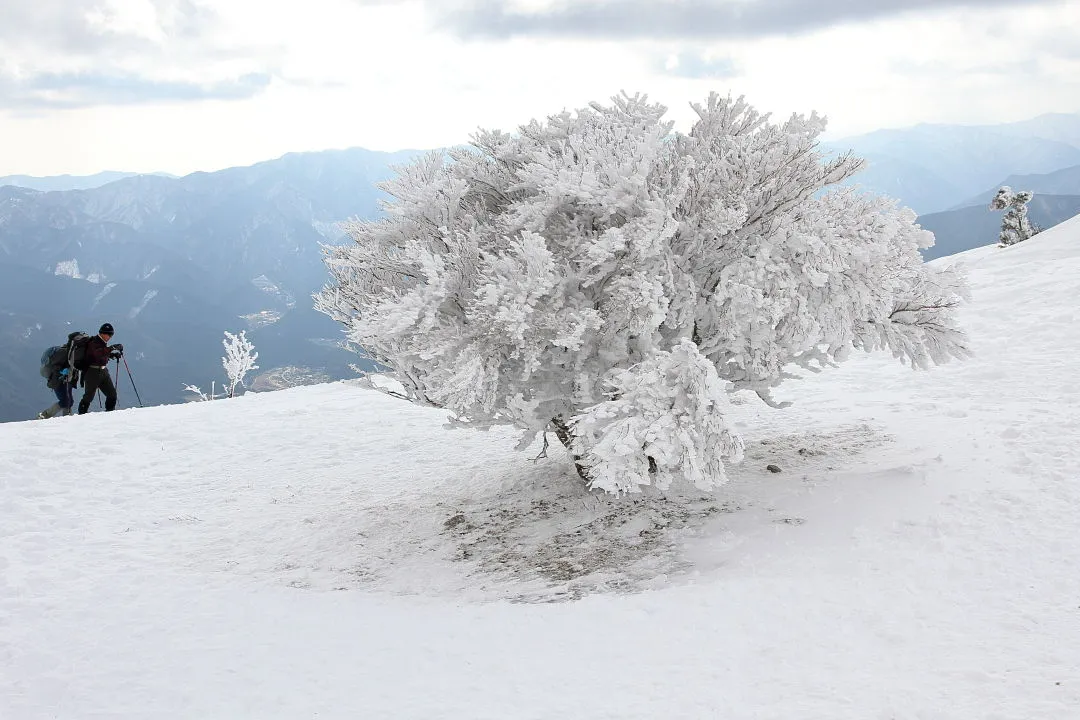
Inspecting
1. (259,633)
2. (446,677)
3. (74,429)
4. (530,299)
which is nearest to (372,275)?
(530,299)

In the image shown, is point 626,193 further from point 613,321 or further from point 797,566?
point 797,566

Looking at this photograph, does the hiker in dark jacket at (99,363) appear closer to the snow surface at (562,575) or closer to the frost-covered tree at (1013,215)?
the snow surface at (562,575)

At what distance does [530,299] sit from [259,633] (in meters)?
4.32

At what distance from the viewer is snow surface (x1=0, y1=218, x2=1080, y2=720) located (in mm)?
5145

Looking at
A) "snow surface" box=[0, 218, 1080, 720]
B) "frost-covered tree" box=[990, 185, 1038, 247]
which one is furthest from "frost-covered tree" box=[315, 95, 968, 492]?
"frost-covered tree" box=[990, 185, 1038, 247]

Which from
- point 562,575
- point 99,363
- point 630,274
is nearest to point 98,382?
point 99,363

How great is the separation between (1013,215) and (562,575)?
46.0 m

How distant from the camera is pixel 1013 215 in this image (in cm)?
4184

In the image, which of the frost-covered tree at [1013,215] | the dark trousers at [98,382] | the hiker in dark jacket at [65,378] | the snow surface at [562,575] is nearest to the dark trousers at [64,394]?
Answer: the hiker in dark jacket at [65,378]

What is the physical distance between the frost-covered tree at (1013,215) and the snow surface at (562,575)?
33.2 metres

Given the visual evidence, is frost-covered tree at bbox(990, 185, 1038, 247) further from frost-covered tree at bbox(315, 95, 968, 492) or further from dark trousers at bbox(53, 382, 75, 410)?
dark trousers at bbox(53, 382, 75, 410)

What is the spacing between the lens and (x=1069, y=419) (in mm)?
9969

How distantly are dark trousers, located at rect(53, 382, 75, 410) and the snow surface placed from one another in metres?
0.96

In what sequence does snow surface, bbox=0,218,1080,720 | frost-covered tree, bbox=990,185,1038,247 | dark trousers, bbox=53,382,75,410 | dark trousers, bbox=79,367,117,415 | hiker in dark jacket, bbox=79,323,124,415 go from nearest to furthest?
snow surface, bbox=0,218,1080,720
hiker in dark jacket, bbox=79,323,124,415
dark trousers, bbox=79,367,117,415
dark trousers, bbox=53,382,75,410
frost-covered tree, bbox=990,185,1038,247
